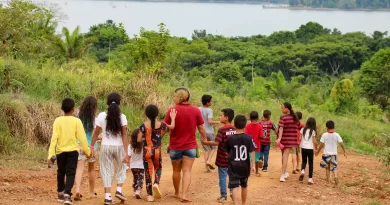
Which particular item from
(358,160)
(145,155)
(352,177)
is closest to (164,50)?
(358,160)

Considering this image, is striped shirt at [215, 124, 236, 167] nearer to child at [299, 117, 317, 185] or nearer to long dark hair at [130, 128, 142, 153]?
long dark hair at [130, 128, 142, 153]

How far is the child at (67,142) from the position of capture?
28.0 feet

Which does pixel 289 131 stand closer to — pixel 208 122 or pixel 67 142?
pixel 208 122

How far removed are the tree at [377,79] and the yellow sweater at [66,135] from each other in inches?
1417

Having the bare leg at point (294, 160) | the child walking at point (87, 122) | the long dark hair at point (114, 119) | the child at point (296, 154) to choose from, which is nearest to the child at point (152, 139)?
the long dark hair at point (114, 119)

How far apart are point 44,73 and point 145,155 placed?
8.84m

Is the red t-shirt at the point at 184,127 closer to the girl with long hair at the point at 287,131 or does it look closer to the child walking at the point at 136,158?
the child walking at the point at 136,158

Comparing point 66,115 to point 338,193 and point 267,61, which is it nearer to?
point 338,193

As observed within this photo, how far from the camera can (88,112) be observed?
30.7 ft

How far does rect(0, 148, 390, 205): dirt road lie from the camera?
979 cm

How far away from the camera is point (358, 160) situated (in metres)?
17.2

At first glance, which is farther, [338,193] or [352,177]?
[352,177]

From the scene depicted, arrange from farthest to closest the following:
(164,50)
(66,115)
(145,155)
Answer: (164,50) → (145,155) → (66,115)

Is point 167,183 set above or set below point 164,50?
below
